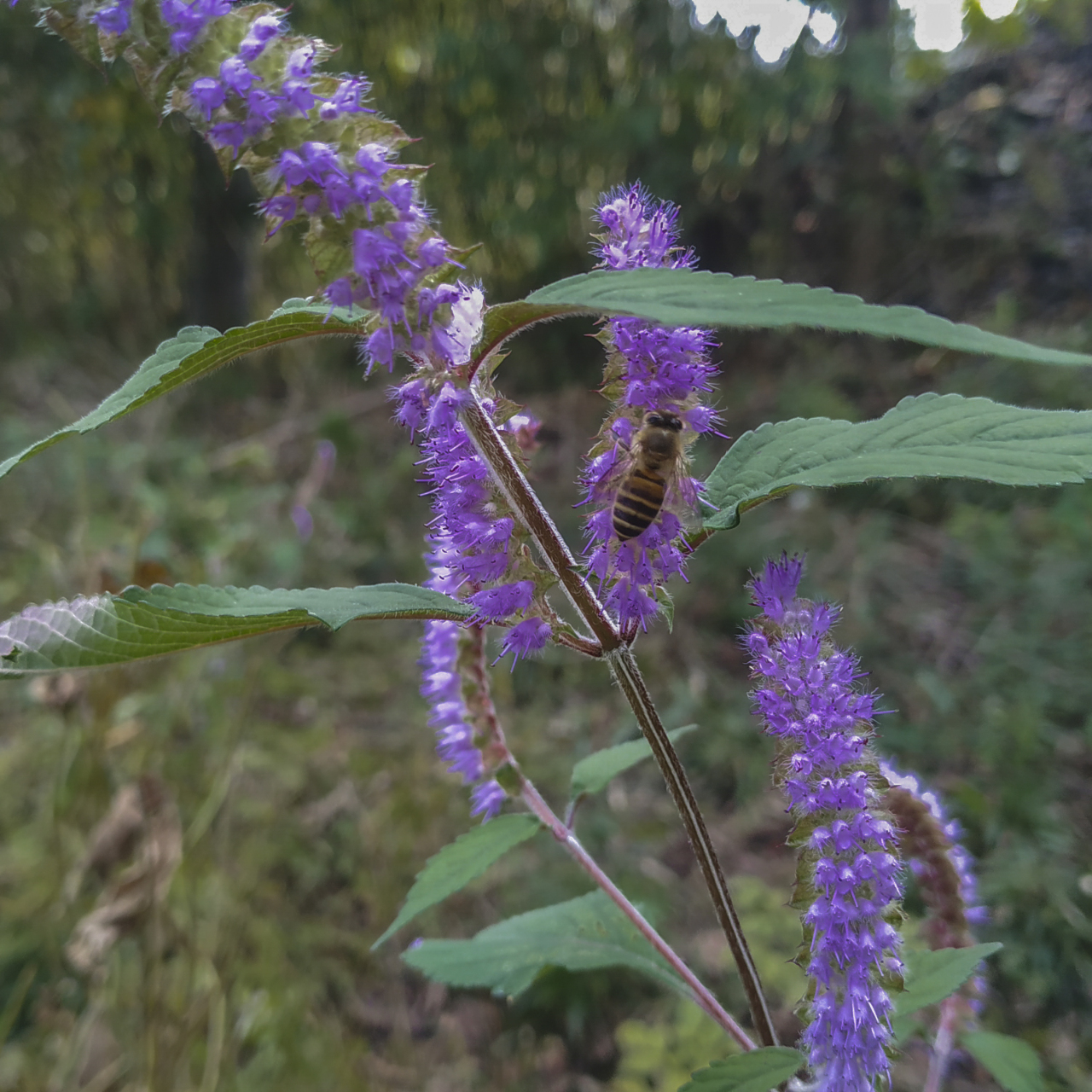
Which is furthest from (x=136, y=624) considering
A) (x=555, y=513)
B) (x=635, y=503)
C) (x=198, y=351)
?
(x=555, y=513)

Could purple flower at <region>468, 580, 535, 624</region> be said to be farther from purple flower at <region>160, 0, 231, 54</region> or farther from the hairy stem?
purple flower at <region>160, 0, 231, 54</region>

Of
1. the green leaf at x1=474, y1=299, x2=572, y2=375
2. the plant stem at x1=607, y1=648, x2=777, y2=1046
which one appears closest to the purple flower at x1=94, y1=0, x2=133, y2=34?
the green leaf at x1=474, y1=299, x2=572, y2=375

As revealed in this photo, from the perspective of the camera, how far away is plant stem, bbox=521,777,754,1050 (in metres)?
1.02

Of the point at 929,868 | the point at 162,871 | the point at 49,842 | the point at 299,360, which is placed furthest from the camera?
the point at 299,360

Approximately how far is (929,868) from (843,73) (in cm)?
641

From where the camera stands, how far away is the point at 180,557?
443cm

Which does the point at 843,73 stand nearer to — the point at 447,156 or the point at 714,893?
the point at 447,156

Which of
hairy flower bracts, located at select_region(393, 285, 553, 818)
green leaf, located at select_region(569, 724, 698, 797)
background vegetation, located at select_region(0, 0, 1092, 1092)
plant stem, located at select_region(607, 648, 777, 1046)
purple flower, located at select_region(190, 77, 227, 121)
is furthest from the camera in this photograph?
background vegetation, located at select_region(0, 0, 1092, 1092)

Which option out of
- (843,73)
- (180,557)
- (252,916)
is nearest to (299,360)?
(180,557)

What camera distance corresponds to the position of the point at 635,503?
2.71 ft

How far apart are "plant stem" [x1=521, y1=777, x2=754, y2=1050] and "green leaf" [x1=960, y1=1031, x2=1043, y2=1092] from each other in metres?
0.40

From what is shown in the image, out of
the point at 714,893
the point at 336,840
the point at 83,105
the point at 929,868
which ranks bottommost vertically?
the point at 336,840

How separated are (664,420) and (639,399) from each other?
0.05 metres

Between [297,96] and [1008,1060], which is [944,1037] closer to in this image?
[1008,1060]
